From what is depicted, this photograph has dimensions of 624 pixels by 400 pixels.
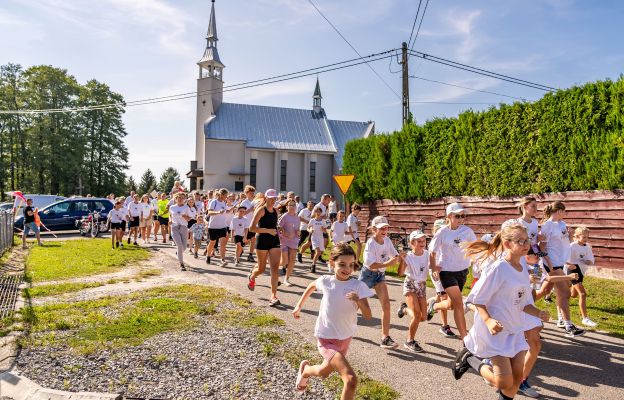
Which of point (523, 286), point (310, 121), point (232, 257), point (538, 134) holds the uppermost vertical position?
point (310, 121)

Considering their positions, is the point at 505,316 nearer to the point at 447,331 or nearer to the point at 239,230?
the point at 447,331

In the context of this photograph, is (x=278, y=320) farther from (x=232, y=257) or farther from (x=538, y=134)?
(x=538, y=134)

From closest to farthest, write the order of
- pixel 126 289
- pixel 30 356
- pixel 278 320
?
pixel 30 356, pixel 278 320, pixel 126 289

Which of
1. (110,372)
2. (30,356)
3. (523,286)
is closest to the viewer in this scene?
(523,286)

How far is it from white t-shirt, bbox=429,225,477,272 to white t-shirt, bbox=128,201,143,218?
47.2 ft

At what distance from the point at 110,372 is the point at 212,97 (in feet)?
159

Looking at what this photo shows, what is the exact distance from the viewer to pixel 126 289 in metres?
9.65

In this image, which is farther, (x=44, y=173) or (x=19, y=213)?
(x=44, y=173)

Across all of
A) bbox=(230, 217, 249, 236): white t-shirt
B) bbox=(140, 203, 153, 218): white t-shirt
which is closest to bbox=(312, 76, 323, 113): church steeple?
bbox=(140, 203, 153, 218): white t-shirt

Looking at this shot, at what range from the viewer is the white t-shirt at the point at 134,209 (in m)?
18.0

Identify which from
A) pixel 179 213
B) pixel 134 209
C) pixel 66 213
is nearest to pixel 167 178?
pixel 66 213

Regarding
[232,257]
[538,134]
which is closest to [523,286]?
[538,134]

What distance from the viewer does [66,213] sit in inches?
938

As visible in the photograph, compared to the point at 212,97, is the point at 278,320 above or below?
below
